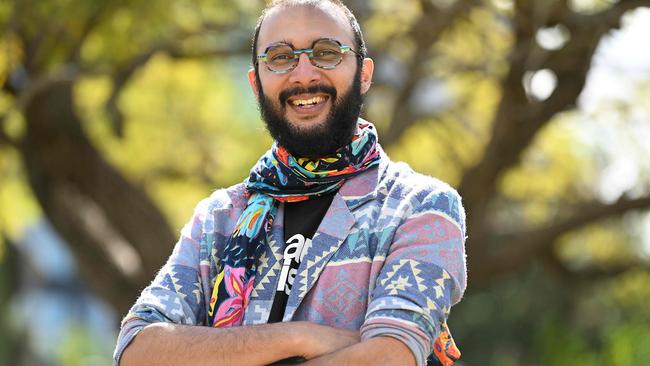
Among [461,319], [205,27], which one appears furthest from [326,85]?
[461,319]

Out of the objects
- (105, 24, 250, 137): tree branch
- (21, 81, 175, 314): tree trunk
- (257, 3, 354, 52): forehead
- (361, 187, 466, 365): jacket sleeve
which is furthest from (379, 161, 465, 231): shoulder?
(21, 81, 175, 314): tree trunk

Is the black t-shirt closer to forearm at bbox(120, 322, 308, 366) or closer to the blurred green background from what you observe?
forearm at bbox(120, 322, 308, 366)

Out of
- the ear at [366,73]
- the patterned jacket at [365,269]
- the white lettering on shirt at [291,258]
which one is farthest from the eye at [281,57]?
the white lettering on shirt at [291,258]

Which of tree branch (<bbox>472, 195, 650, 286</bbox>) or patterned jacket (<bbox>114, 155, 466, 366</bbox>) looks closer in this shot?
patterned jacket (<bbox>114, 155, 466, 366</bbox>)

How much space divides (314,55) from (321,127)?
182mm

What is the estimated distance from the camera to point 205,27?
8031 millimetres

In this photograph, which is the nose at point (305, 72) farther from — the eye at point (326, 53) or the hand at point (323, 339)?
the hand at point (323, 339)

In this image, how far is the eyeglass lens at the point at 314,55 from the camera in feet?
8.92

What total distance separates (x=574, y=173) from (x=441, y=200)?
7.60 metres

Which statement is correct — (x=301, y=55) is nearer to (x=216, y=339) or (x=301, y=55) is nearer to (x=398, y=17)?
(x=216, y=339)

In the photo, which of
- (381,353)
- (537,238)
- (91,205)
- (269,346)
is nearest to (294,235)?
(269,346)

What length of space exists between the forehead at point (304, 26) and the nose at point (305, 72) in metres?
0.04

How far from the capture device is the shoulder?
2615 mm

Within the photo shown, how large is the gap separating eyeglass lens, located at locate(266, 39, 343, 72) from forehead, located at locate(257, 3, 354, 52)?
0.06 ft
